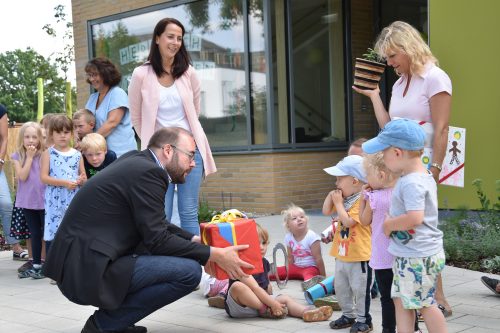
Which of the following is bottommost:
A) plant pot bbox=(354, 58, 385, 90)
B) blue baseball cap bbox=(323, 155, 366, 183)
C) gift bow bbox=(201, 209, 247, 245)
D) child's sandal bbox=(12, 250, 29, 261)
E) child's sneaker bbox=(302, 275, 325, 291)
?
child's sandal bbox=(12, 250, 29, 261)

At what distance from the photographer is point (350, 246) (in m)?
4.40

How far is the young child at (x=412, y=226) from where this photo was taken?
140 inches

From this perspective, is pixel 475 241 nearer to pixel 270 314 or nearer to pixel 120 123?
pixel 270 314

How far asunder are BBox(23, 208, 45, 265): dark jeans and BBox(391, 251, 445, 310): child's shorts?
4276 millimetres

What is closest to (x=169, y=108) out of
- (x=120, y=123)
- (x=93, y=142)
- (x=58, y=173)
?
(x=93, y=142)

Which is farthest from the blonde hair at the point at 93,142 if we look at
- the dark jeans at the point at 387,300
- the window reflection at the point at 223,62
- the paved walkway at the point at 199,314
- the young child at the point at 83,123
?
the window reflection at the point at 223,62

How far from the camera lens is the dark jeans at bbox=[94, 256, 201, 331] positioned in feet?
13.6

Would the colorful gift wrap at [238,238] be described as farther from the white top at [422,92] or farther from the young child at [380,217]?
the white top at [422,92]

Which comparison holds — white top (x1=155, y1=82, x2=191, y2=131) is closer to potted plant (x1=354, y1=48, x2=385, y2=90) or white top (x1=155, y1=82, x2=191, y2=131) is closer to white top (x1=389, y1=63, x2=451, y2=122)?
potted plant (x1=354, y1=48, x2=385, y2=90)

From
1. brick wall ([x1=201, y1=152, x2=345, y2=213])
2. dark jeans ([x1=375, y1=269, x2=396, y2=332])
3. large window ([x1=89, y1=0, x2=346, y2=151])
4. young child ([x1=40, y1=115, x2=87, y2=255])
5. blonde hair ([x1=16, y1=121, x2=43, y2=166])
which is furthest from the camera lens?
large window ([x1=89, y1=0, x2=346, y2=151])

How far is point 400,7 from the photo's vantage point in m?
11.6

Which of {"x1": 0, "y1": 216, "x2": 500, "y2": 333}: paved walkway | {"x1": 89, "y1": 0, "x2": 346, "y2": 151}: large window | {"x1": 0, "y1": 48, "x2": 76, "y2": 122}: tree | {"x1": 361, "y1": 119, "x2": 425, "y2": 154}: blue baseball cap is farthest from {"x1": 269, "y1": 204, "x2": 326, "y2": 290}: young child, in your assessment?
{"x1": 0, "y1": 48, "x2": 76, "y2": 122}: tree

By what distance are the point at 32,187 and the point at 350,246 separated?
373 cm

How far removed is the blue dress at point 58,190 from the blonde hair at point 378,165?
11.1ft
